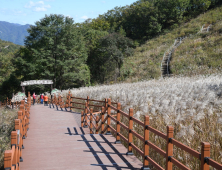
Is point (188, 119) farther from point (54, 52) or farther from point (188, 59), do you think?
point (54, 52)

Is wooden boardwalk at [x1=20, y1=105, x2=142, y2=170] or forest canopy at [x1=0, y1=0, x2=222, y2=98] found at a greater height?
forest canopy at [x1=0, y1=0, x2=222, y2=98]

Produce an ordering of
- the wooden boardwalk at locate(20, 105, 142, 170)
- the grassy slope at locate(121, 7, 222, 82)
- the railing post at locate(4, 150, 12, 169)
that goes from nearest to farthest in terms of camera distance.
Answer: the railing post at locate(4, 150, 12, 169) < the wooden boardwalk at locate(20, 105, 142, 170) < the grassy slope at locate(121, 7, 222, 82)

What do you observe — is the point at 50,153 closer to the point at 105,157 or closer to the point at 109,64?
the point at 105,157

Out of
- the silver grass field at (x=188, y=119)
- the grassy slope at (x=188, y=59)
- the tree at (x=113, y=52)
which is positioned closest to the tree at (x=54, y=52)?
the tree at (x=113, y=52)

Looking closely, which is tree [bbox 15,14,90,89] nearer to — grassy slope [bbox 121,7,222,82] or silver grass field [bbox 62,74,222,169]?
grassy slope [bbox 121,7,222,82]

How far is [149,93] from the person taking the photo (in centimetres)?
1062

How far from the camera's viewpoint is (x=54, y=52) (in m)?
42.2

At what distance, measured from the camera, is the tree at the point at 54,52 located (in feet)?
137

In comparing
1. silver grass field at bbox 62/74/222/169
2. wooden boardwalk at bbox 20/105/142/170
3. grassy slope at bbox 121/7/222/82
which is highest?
grassy slope at bbox 121/7/222/82

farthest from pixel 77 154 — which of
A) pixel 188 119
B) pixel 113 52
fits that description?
pixel 113 52

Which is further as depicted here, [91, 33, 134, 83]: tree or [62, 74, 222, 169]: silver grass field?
[91, 33, 134, 83]: tree

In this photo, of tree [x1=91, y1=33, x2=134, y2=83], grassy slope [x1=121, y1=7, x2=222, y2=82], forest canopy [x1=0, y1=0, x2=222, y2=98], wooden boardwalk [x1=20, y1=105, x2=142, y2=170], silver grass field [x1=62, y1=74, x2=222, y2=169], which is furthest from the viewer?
forest canopy [x1=0, y1=0, x2=222, y2=98]

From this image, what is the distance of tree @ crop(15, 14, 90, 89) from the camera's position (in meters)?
41.9

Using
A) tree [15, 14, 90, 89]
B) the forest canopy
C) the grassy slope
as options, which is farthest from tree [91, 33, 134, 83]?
tree [15, 14, 90, 89]
